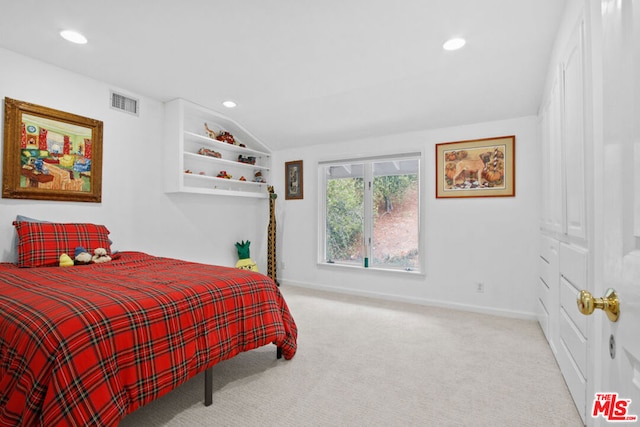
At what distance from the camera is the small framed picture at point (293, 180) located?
496cm

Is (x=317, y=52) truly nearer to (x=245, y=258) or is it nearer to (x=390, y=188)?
(x=390, y=188)

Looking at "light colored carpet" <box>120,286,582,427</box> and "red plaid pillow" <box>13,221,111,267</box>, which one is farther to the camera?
"red plaid pillow" <box>13,221,111,267</box>

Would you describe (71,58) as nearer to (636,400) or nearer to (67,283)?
(67,283)

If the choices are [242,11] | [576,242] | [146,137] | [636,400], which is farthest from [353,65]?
[636,400]

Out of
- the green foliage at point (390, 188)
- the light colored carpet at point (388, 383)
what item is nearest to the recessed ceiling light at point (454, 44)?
the green foliage at point (390, 188)

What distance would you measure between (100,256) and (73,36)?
173 centimetres

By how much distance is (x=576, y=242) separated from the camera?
1834 mm

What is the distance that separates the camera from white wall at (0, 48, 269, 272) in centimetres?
280

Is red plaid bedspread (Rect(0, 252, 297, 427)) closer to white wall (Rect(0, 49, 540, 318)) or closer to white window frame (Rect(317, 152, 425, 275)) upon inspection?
white wall (Rect(0, 49, 540, 318))

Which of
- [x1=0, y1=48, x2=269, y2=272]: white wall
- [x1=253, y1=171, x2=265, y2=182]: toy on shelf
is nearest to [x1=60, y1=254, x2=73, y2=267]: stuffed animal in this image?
[x1=0, y1=48, x2=269, y2=272]: white wall

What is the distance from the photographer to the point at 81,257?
8.62 ft

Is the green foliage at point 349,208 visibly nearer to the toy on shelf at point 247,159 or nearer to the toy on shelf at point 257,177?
the toy on shelf at point 257,177

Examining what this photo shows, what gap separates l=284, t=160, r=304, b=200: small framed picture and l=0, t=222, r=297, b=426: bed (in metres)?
2.70

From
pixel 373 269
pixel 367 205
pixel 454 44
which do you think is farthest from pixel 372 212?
pixel 454 44
